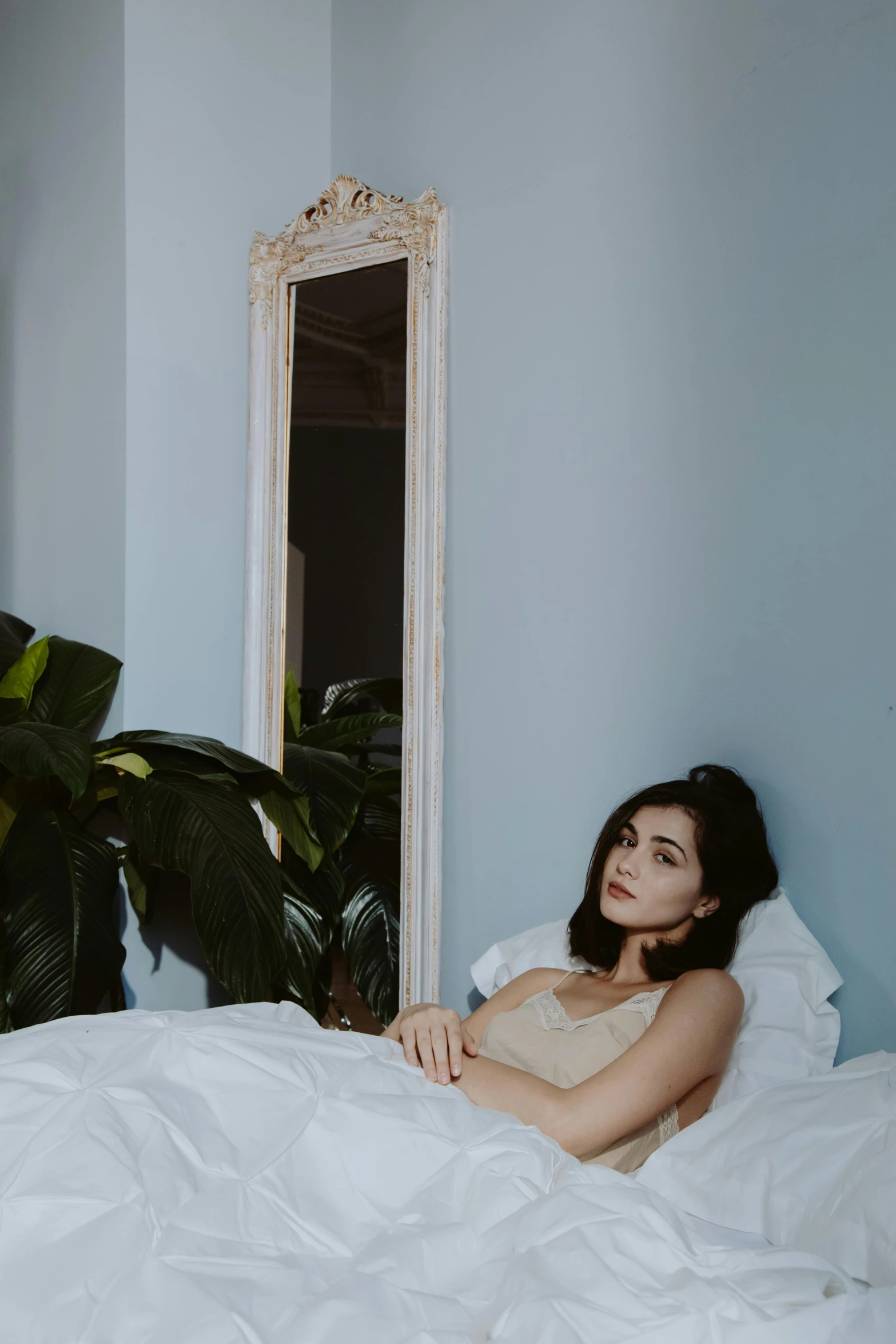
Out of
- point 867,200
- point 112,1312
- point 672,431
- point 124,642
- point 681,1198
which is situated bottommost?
point 681,1198

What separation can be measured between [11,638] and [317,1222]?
162cm

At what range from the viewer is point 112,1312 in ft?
2.73

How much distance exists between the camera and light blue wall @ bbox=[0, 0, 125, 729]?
92.3 inches

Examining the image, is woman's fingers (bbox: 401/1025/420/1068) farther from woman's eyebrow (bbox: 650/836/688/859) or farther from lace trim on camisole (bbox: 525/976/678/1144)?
woman's eyebrow (bbox: 650/836/688/859)

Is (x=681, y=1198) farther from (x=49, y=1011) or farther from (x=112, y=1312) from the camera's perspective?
(x=49, y=1011)

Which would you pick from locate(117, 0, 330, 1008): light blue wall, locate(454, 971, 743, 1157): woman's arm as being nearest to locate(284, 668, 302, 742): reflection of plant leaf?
locate(117, 0, 330, 1008): light blue wall

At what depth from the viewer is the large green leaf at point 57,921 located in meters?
1.80

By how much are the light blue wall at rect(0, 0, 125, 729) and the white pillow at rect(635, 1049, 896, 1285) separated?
154cm

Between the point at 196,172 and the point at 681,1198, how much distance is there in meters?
2.23

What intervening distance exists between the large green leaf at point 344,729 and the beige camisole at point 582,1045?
0.78m

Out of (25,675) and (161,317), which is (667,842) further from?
(161,317)

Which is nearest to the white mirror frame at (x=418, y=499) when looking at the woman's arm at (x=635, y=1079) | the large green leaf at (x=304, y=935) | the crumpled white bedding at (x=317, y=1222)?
the large green leaf at (x=304, y=935)

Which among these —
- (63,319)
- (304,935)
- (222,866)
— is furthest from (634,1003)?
(63,319)

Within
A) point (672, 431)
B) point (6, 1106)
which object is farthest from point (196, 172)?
point (6, 1106)
